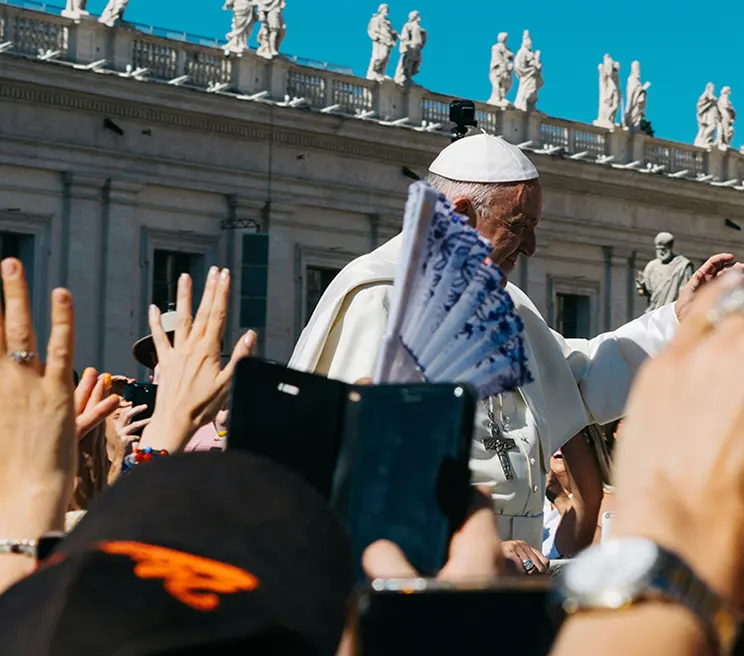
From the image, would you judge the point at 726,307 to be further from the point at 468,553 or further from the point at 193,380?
the point at 193,380

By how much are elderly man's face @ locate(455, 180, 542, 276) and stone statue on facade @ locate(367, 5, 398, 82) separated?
1060 inches

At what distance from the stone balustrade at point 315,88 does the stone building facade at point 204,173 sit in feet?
0.11

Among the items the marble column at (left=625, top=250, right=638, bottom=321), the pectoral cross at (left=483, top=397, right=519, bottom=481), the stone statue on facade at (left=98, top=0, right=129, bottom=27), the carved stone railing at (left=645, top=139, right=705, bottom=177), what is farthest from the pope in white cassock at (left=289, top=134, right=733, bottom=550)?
the carved stone railing at (left=645, top=139, right=705, bottom=177)

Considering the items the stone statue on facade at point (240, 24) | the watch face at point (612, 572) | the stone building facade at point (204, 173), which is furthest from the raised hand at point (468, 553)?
the stone statue on facade at point (240, 24)

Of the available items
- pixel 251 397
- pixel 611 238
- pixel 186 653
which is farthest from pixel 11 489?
pixel 611 238

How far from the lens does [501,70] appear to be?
33.1m

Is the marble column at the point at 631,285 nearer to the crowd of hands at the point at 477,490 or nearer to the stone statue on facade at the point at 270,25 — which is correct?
the stone statue on facade at the point at 270,25

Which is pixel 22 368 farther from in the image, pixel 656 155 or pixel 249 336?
pixel 656 155

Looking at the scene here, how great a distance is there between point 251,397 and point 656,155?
34.4 m

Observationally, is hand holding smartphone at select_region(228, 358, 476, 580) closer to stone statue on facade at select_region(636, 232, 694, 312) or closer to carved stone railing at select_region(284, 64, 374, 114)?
stone statue on facade at select_region(636, 232, 694, 312)

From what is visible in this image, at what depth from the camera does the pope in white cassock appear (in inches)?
129

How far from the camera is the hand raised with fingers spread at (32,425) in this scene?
162 centimetres

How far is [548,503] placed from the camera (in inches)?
272

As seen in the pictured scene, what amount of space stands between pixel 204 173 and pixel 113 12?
2.90m
